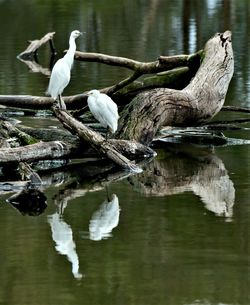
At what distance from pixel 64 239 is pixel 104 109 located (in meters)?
4.46

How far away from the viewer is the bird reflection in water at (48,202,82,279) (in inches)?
360

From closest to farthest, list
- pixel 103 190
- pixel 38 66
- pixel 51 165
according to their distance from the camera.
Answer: pixel 103 190 → pixel 51 165 → pixel 38 66

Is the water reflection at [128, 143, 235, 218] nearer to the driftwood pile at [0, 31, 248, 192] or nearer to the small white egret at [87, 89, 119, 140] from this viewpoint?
the driftwood pile at [0, 31, 248, 192]

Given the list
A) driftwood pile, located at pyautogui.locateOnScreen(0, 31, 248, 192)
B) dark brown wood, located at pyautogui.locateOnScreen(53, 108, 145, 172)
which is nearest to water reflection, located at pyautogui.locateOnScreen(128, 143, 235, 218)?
dark brown wood, located at pyautogui.locateOnScreen(53, 108, 145, 172)

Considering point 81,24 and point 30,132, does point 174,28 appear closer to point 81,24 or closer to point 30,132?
point 81,24

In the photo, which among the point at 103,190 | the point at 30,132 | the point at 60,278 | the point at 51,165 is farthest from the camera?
the point at 30,132

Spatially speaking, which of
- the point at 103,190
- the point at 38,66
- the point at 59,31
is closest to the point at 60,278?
the point at 103,190

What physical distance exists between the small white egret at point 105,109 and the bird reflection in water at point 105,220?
2430 millimetres

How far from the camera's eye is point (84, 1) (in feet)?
158

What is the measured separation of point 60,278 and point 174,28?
90.1 ft

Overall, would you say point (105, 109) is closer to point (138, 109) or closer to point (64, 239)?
point (138, 109)

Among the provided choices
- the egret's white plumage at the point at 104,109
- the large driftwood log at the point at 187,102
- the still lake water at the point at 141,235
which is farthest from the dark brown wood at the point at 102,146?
the large driftwood log at the point at 187,102

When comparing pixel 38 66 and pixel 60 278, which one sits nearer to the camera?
pixel 60 278

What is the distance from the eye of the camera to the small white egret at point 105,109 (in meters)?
14.2
